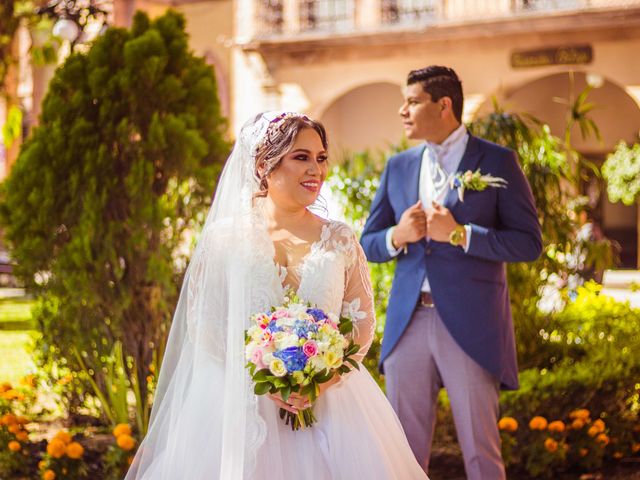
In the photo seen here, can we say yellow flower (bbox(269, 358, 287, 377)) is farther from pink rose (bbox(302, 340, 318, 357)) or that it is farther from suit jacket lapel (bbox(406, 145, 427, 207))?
suit jacket lapel (bbox(406, 145, 427, 207))

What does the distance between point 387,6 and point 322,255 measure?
55.6 feet

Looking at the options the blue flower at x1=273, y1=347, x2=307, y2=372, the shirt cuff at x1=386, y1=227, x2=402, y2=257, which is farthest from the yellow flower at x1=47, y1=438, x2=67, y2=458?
the blue flower at x1=273, y1=347, x2=307, y2=372

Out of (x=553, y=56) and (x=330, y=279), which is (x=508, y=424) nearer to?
(x=330, y=279)

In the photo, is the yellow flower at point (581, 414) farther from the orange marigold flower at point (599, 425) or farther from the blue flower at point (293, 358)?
the blue flower at point (293, 358)

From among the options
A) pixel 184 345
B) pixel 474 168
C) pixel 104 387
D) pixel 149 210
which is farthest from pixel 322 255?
pixel 104 387

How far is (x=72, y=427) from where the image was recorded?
5.69 meters

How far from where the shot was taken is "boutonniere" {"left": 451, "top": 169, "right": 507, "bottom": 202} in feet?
12.6

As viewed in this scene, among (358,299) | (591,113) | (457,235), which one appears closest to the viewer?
(358,299)

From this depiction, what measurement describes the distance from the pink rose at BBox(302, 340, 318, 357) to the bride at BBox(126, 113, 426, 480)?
0.76ft

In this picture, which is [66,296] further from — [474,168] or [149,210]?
[474,168]

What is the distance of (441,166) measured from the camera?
13.3 feet

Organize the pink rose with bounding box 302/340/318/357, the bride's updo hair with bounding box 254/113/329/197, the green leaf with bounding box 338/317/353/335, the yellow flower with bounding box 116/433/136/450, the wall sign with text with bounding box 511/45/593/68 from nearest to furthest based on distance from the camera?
1. the pink rose with bounding box 302/340/318/357
2. the green leaf with bounding box 338/317/353/335
3. the bride's updo hair with bounding box 254/113/329/197
4. the yellow flower with bounding box 116/433/136/450
5. the wall sign with text with bounding box 511/45/593/68

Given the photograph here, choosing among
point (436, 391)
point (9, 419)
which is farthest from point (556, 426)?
point (9, 419)

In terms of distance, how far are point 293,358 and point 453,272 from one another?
128cm
